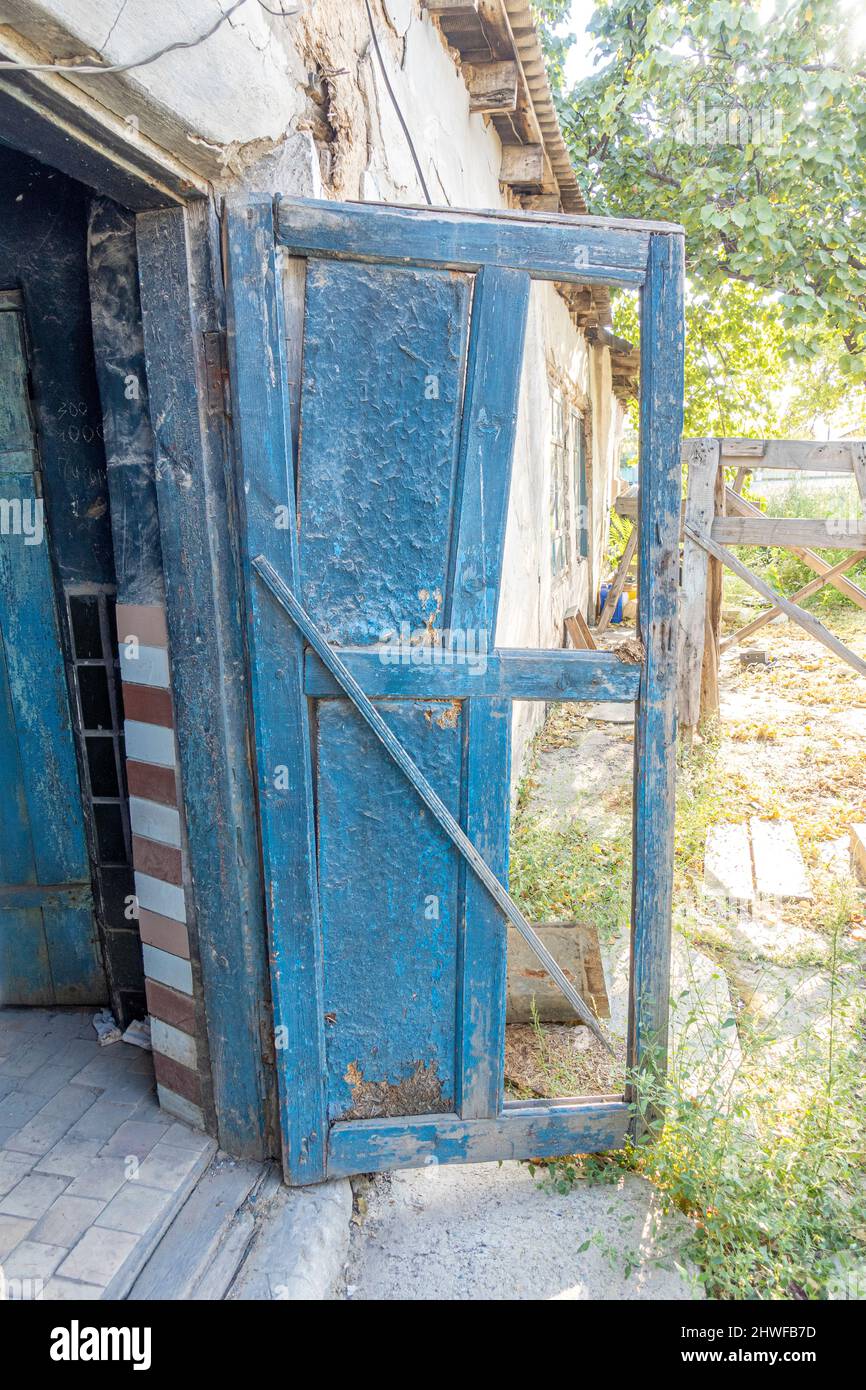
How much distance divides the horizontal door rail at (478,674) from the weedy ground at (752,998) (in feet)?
3.45

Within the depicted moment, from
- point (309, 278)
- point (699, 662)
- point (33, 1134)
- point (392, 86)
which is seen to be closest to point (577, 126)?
point (699, 662)

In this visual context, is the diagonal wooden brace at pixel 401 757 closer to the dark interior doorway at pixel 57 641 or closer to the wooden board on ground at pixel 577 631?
the dark interior doorway at pixel 57 641

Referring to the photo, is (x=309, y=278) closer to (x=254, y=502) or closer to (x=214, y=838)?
(x=254, y=502)

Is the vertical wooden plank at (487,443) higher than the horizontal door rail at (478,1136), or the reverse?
the vertical wooden plank at (487,443)

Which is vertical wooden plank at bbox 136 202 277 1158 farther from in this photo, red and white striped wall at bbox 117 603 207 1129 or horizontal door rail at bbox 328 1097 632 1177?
horizontal door rail at bbox 328 1097 632 1177

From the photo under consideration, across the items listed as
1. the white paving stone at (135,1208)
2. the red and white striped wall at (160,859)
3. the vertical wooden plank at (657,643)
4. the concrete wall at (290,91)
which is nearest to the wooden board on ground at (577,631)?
the concrete wall at (290,91)

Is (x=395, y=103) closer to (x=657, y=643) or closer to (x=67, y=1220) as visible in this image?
(x=657, y=643)

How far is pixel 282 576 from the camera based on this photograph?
2.10 metres

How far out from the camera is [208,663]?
2188 millimetres

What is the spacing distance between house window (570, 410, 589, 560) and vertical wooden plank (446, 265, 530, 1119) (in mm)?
6898

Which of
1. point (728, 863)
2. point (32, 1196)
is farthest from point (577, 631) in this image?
point (32, 1196)

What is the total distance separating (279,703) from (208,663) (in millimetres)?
211

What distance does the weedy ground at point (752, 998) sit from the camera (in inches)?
88.0

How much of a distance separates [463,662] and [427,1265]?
1569mm
